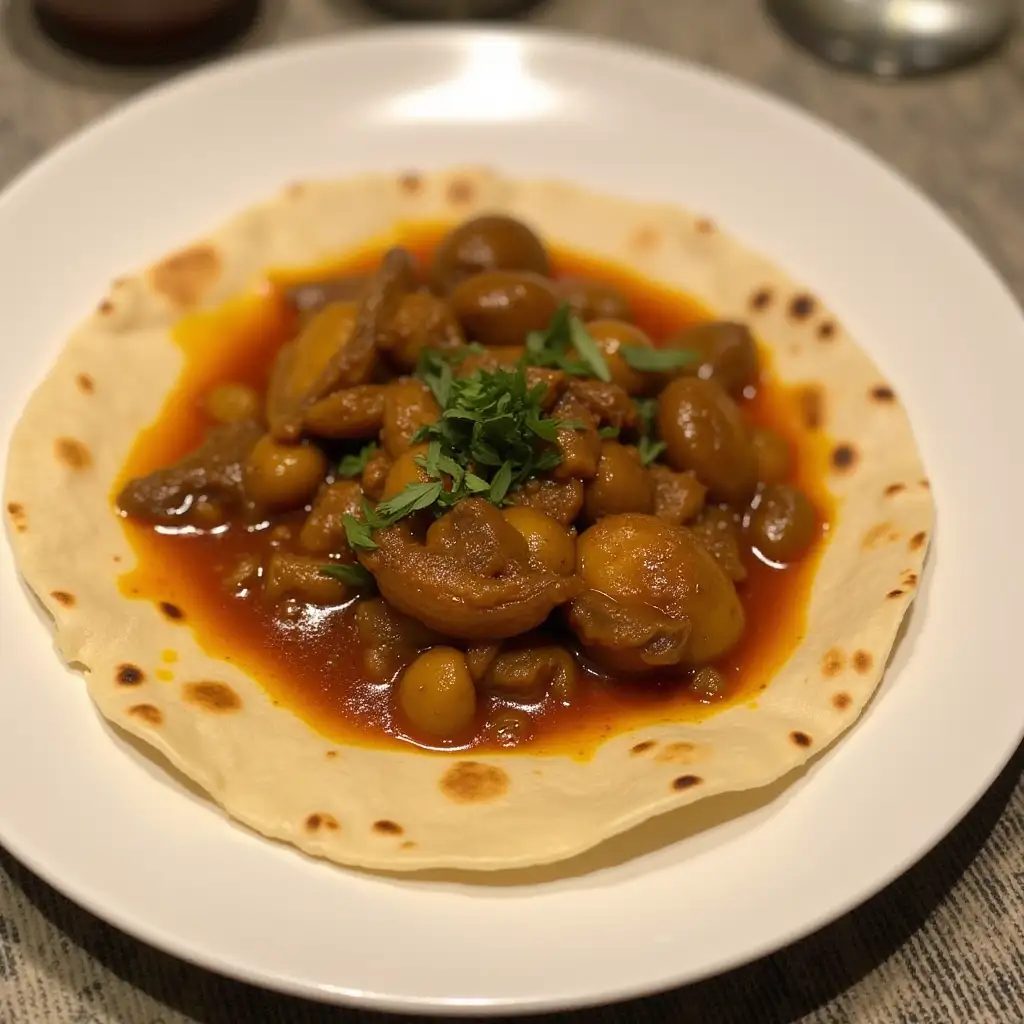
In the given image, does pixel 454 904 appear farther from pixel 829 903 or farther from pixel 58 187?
pixel 58 187

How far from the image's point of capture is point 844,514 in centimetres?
369

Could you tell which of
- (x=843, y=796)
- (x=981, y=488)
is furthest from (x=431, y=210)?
(x=843, y=796)

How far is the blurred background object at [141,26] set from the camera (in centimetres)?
518

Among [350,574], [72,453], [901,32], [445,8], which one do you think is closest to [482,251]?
[350,574]

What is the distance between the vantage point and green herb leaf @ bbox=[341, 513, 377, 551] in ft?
10.4

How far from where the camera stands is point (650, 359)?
380cm

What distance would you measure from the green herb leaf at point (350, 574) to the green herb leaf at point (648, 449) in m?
0.97

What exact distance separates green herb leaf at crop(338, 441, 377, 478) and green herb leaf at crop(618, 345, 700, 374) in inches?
36.2

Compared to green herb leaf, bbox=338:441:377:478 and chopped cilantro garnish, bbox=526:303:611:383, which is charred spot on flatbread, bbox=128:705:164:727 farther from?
chopped cilantro garnish, bbox=526:303:611:383

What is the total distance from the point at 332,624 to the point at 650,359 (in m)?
1.41

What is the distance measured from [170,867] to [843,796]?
1.68 metres

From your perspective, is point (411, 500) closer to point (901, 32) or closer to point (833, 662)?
point (833, 662)

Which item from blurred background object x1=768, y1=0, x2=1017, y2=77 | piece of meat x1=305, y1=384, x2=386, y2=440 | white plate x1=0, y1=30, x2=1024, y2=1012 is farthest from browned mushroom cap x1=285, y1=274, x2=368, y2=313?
blurred background object x1=768, y1=0, x2=1017, y2=77

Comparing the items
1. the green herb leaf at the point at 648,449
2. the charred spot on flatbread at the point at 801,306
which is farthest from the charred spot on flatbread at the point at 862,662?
the charred spot on flatbread at the point at 801,306
